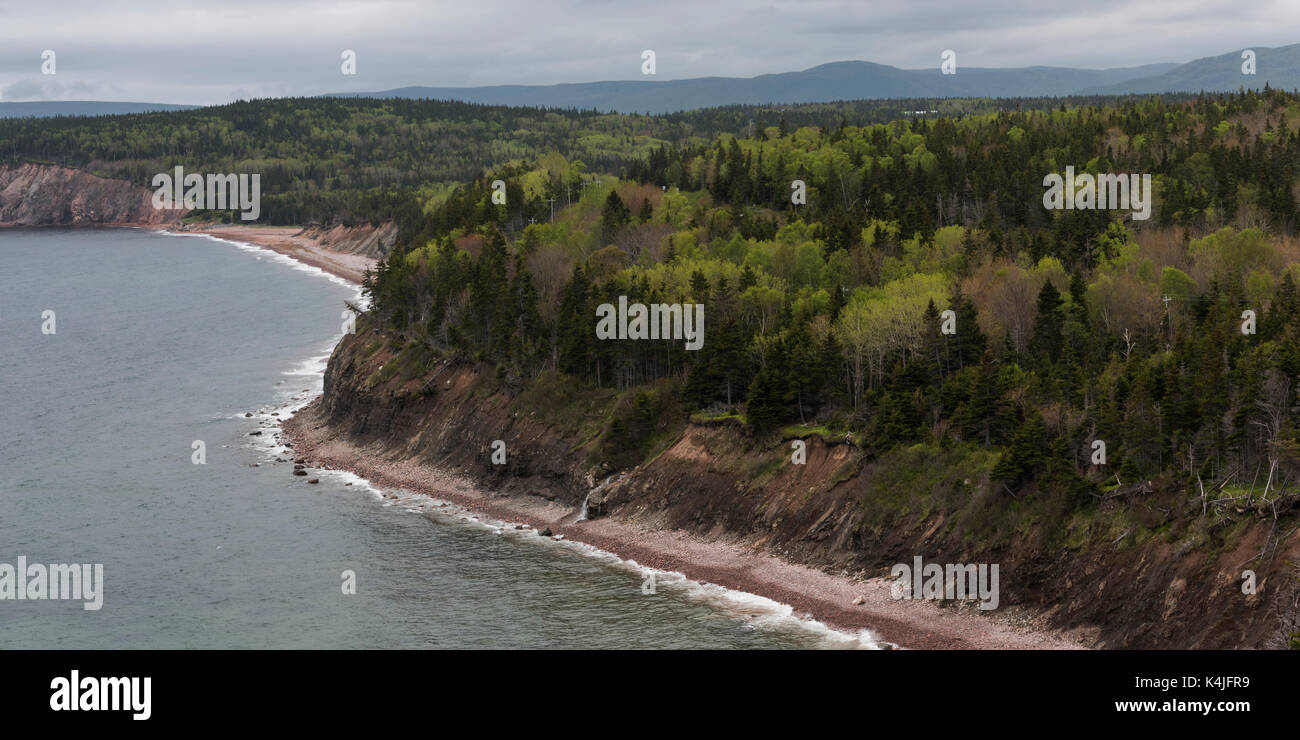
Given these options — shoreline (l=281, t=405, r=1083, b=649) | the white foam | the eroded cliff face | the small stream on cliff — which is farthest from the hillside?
the small stream on cliff

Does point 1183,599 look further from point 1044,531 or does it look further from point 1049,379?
point 1049,379

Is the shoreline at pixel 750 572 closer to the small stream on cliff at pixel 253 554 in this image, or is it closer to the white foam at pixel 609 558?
the white foam at pixel 609 558

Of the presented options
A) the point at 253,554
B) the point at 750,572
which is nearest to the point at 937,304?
the point at 750,572

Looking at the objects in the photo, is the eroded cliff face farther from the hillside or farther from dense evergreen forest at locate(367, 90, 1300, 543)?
dense evergreen forest at locate(367, 90, 1300, 543)

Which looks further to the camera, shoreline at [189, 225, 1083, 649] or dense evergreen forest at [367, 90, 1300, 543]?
dense evergreen forest at [367, 90, 1300, 543]

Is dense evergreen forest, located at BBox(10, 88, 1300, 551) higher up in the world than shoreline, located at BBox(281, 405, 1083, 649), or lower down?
higher up

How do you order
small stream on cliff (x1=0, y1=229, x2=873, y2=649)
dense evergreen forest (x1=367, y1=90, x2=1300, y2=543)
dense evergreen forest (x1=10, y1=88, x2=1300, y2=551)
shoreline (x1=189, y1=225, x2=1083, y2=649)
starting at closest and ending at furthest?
shoreline (x1=189, y1=225, x2=1083, y2=649) < dense evergreen forest (x1=10, y1=88, x2=1300, y2=551) < dense evergreen forest (x1=367, y1=90, x2=1300, y2=543) < small stream on cliff (x1=0, y1=229, x2=873, y2=649)

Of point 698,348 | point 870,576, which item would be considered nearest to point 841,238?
point 698,348

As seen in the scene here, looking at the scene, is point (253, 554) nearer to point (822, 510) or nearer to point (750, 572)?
point (750, 572)
